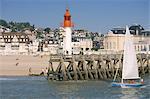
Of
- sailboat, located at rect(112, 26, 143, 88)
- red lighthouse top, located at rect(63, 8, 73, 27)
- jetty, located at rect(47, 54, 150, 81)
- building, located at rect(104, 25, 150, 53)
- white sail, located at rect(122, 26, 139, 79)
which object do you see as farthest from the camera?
building, located at rect(104, 25, 150, 53)

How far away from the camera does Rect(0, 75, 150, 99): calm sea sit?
145 ft

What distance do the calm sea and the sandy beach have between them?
19.7 m

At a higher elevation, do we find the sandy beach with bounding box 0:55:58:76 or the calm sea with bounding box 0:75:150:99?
the sandy beach with bounding box 0:55:58:76

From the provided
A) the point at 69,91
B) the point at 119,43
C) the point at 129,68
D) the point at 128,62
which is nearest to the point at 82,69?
the point at 128,62

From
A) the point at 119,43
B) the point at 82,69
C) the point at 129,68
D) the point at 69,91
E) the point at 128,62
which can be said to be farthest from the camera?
the point at 119,43

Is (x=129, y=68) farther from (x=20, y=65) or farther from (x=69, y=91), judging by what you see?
(x=20, y=65)

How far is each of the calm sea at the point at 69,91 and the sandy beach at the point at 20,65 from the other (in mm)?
19737

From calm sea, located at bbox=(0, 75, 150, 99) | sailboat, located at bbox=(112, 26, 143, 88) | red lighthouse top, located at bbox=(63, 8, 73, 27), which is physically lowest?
calm sea, located at bbox=(0, 75, 150, 99)

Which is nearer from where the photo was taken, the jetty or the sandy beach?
the jetty

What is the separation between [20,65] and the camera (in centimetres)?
8581

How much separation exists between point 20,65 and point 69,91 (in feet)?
Answer: 124

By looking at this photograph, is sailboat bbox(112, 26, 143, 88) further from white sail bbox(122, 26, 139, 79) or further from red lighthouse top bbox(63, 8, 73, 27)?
red lighthouse top bbox(63, 8, 73, 27)

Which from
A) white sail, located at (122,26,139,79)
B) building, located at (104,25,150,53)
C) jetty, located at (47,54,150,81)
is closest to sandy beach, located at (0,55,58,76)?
jetty, located at (47,54,150,81)

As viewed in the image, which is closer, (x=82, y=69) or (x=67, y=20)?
(x=82, y=69)
